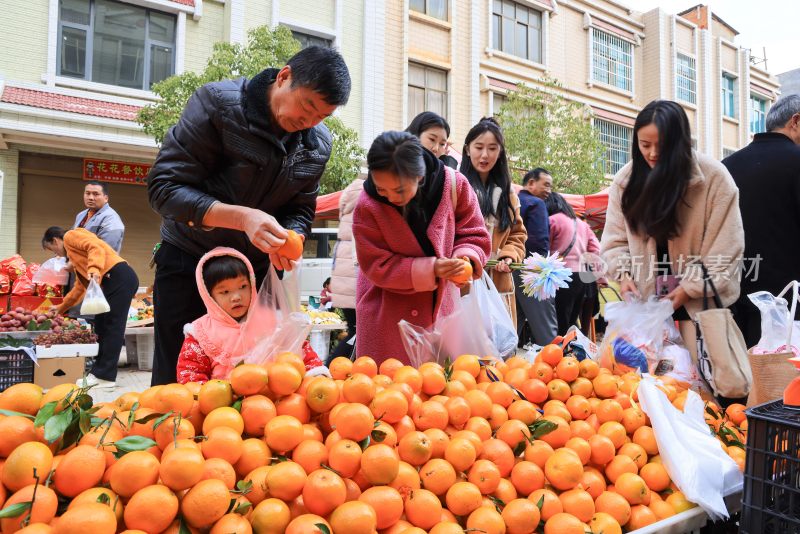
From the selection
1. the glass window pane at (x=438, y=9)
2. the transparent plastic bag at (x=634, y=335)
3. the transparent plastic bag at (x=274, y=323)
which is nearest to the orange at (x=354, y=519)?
the transparent plastic bag at (x=274, y=323)

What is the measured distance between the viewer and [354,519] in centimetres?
104

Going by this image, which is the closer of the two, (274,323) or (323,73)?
(323,73)

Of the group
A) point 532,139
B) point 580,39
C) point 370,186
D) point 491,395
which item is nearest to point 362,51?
point 532,139

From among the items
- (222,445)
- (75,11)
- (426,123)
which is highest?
(75,11)

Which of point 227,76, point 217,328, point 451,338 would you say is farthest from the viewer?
point 227,76

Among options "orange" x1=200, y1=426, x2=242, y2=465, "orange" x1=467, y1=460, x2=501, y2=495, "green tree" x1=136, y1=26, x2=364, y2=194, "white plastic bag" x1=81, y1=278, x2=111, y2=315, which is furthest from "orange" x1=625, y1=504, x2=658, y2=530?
"green tree" x1=136, y1=26, x2=364, y2=194

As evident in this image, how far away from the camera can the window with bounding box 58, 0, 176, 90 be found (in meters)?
10.5

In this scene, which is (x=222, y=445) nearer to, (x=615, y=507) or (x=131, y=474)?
(x=131, y=474)

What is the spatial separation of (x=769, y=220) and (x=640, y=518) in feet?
6.93

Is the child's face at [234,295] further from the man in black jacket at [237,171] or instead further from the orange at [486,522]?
the orange at [486,522]

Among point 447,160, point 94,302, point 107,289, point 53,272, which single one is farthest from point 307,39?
point 447,160

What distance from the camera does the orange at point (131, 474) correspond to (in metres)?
1.01

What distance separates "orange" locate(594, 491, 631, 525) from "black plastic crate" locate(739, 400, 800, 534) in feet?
0.82

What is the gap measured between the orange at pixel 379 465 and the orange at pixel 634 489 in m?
0.66
